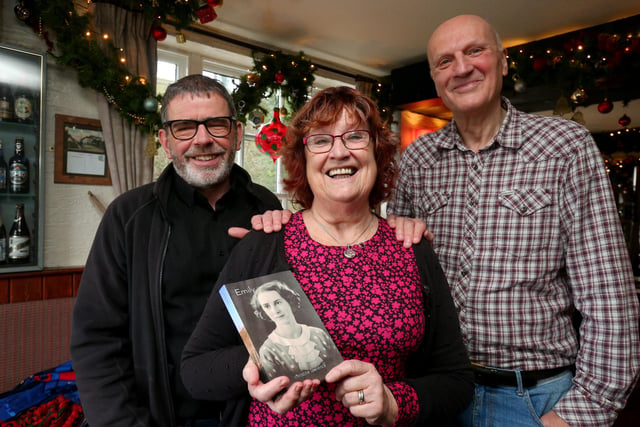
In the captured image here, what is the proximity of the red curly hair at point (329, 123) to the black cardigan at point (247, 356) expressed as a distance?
204 mm

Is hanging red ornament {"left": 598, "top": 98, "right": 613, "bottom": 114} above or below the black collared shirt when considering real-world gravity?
above

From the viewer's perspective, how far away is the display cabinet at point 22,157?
8.85 feet

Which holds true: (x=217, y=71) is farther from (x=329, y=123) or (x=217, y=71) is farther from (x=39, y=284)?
(x=329, y=123)

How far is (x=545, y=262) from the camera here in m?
1.32

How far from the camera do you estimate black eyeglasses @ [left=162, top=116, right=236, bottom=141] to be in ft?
4.83

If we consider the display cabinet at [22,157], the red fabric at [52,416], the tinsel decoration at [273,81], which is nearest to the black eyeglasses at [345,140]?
the red fabric at [52,416]

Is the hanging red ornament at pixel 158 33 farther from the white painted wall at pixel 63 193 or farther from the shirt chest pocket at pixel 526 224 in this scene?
the shirt chest pocket at pixel 526 224

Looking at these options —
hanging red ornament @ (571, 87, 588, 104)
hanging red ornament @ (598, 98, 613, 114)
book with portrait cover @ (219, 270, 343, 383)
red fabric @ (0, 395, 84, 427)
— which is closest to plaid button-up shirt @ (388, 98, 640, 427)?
book with portrait cover @ (219, 270, 343, 383)

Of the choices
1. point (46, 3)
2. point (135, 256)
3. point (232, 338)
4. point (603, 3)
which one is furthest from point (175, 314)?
point (603, 3)

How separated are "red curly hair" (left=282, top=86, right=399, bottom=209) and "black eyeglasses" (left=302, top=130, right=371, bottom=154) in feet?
0.09

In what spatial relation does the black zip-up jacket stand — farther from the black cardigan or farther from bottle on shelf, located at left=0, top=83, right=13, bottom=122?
bottle on shelf, located at left=0, top=83, right=13, bottom=122

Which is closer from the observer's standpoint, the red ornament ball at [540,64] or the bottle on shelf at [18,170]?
the bottle on shelf at [18,170]

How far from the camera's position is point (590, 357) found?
1.27m

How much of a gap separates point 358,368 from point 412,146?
3.40 ft
